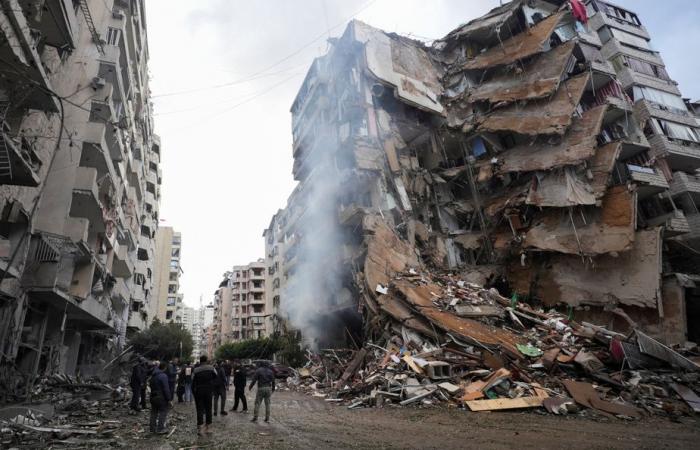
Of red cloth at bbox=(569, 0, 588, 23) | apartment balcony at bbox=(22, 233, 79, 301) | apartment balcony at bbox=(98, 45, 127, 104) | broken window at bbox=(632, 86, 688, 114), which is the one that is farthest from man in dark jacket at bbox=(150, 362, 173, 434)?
red cloth at bbox=(569, 0, 588, 23)

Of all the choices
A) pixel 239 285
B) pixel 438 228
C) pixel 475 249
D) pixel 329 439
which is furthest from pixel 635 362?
pixel 239 285

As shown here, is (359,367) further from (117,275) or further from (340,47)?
(340,47)

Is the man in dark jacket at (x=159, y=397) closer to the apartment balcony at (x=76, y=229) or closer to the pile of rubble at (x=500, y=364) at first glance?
the pile of rubble at (x=500, y=364)

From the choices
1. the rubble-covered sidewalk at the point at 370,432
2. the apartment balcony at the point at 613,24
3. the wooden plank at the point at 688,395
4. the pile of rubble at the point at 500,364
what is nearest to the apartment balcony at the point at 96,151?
the rubble-covered sidewalk at the point at 370,432

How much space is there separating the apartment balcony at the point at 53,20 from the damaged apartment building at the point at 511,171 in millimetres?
13537

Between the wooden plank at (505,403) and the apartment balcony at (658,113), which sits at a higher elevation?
the apartment balcony at (658,113)

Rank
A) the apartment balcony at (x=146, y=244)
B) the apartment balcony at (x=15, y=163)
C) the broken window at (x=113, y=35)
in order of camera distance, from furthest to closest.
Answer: the apartment balcony at (x=146, y=244) → the broken window at (x=113, y=35) → the apartment balcony at (x=15, y=163)

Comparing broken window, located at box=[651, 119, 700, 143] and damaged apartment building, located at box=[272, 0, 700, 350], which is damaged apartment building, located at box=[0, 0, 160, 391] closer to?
damaged apartment building, located at box=[272, 0, 700, 350]

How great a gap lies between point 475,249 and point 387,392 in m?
15.2

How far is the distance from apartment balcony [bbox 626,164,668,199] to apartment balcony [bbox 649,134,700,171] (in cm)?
186

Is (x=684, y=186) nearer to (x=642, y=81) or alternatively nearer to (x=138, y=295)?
(x=642, y=81)

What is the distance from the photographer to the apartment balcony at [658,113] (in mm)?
23906

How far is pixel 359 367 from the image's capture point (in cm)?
1450

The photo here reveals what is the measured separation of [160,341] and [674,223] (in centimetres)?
3772
